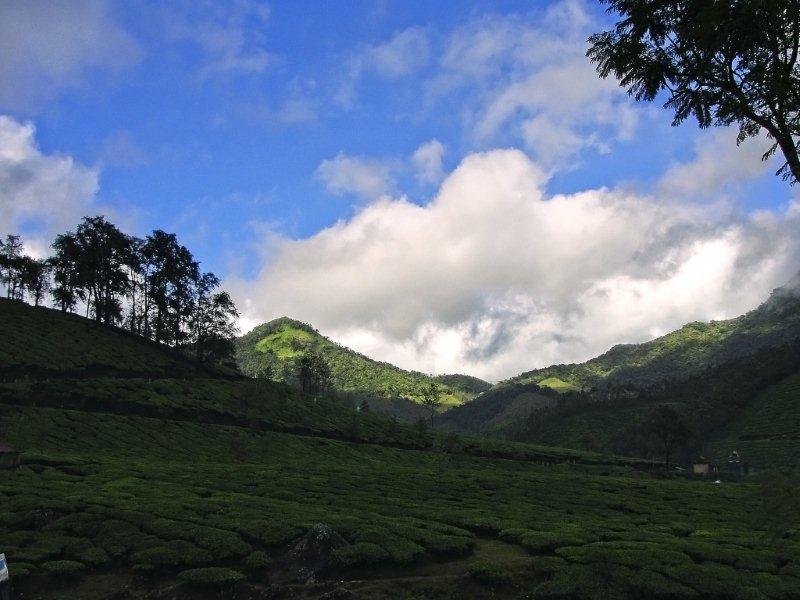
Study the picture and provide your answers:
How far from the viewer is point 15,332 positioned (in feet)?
319

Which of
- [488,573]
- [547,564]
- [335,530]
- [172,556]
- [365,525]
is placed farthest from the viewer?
[365,525]

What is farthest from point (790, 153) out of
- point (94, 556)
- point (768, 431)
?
point (768, 431)

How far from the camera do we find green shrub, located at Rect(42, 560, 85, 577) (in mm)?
22578

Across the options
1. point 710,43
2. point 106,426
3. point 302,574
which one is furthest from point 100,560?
point 106,426

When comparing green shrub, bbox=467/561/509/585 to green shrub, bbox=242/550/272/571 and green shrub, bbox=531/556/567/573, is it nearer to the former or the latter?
green shrub, bbox=531/556/567/573

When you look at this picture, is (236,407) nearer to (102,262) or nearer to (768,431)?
(102,262)

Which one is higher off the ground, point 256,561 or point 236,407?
point 236,407

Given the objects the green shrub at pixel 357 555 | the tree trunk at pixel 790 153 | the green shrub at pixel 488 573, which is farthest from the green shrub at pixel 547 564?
the tree trunk at pixel 790 153

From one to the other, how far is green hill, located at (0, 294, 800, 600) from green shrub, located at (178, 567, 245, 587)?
0.08 meters

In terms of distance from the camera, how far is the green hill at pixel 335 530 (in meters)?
21.8

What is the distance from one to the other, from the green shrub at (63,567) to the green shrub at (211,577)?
4.84 metres

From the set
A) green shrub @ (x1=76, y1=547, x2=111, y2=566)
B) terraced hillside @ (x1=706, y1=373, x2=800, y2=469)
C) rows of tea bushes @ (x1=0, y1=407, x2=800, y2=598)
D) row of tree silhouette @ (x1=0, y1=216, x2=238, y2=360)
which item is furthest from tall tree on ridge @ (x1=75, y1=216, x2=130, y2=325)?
terraced hillside @ (x1=706, y1=373, x2=800, y2=469)

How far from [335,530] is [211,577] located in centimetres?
632

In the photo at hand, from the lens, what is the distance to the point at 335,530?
26.0m
